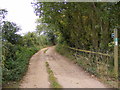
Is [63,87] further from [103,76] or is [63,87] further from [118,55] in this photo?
[118,55]

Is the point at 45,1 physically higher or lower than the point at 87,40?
higher

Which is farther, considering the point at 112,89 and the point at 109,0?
the point at 109,0

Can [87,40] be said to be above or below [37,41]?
above

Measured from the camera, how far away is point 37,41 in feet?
87.4

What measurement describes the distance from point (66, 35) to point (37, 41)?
1367cm

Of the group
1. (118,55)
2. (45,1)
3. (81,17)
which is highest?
(45,1)

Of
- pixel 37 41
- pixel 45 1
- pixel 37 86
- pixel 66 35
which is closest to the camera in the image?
pixel 37 86

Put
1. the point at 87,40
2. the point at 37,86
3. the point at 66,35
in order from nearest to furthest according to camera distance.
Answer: the point at 37,86, the point at 87,40, the point at 66,35

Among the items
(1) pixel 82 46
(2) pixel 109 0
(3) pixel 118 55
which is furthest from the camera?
(1) pixel 82 46

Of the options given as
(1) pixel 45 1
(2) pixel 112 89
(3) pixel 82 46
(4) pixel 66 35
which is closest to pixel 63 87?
(2) pixel 112 89

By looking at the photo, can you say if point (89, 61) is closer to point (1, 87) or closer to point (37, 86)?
point (37, 86)

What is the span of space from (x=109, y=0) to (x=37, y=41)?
22.8 m

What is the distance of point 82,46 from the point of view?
1009 centimetres

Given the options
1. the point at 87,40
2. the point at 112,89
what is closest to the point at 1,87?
the point at 112,89
